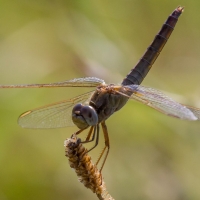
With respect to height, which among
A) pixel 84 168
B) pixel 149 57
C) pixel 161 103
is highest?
pixel 149 57

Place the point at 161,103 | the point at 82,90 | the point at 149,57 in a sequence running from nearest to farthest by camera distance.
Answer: the point at 161,103 < the point at 149,57 < the point at 82,90

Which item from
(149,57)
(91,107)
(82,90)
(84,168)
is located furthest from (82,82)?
(82,90)

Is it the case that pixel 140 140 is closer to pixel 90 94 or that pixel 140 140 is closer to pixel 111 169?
pixel 111 169

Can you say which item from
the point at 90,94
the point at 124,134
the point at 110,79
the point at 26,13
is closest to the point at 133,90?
the point at 90,94

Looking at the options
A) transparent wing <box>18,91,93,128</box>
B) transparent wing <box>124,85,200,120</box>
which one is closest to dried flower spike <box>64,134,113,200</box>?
transparent wing <box>124,85,200,120</box>

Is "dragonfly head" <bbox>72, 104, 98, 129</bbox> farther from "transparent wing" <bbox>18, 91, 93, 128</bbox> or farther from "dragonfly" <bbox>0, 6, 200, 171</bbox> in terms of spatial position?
"transparent wing" <bbox>18, 91, 93, 128</bbox>

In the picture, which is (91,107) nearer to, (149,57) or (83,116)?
(83,116)
